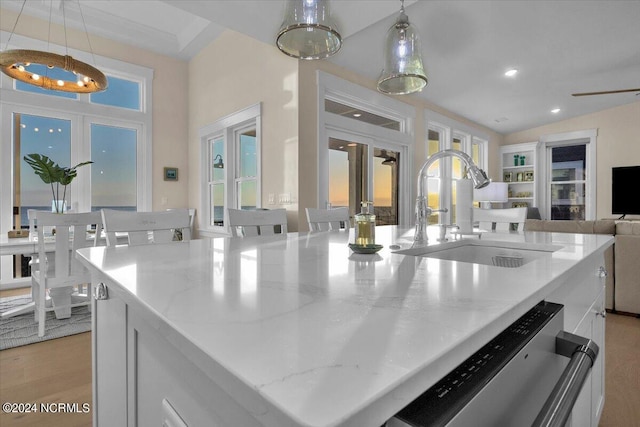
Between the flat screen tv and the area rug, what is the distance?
25.3 feet

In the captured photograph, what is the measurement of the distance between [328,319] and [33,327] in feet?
11.2

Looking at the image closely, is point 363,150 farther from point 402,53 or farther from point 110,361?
point 110,361

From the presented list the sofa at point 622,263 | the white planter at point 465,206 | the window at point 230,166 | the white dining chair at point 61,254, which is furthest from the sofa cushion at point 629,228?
the white dining chair at point 61,254

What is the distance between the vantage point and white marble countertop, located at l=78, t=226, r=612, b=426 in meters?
0.28

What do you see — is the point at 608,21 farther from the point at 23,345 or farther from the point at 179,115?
the point at 23,345

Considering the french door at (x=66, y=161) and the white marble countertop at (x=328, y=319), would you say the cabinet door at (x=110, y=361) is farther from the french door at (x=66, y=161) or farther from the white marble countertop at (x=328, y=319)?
the french door at (x=66, y=161)

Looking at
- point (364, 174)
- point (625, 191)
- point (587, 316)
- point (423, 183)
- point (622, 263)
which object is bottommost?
point (622, 263)

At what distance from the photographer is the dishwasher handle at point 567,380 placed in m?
0.52

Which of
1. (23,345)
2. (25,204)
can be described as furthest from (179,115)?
(23,345)

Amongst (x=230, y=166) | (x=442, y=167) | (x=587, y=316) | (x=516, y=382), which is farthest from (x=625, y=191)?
(x=516, y=382)

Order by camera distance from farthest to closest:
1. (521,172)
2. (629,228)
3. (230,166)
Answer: (521,172)
(230,166)
(629,228)

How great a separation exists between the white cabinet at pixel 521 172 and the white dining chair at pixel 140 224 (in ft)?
23.5

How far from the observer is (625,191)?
18.7 ft

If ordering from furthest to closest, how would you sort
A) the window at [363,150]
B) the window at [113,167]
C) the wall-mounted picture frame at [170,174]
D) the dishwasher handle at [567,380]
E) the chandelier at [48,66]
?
1. the wall-mounted picture frame at [170,174]
2. the window at [113,167]
3. the window at [363,150]
4. the chandelier at [48,66]
5. the dishwasher handle at [567,380]
